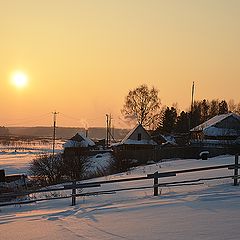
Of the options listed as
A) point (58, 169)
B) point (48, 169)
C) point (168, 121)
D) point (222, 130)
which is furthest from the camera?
point (168, 121)

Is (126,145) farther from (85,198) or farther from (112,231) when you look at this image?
(112,231)

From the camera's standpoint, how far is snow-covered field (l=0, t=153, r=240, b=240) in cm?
959

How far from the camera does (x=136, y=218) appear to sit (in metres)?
11.4

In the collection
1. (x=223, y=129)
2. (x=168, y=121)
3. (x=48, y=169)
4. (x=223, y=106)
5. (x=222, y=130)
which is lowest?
(x=48, y=169)

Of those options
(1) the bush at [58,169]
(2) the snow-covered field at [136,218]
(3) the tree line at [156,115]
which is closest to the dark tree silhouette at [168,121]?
(3) the tree line at [156,115]

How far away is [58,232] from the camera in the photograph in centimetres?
1023

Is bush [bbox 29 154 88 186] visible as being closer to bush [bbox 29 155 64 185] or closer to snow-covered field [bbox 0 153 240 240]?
bush [bbox 29 155 64 185]

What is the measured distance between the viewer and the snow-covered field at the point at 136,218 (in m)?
9.59

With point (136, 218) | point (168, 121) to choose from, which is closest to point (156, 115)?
point (168, 121)

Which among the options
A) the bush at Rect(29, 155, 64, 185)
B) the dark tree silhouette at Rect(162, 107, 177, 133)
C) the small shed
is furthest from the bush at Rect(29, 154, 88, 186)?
the dark tree silhouette at Rect(162, 107, 177, 133)

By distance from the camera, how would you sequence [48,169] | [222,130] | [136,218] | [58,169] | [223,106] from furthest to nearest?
[223,106] < [222,130] < [48,169] < [58,169] < [136,218]

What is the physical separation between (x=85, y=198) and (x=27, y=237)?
290 inches

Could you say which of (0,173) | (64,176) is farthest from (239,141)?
(0,173)

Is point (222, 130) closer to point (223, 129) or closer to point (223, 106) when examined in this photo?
point (223, 129)
